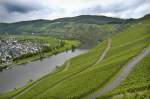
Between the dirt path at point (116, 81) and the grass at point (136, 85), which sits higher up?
the grass at point (136, 85)

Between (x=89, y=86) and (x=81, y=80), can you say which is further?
(x=81, y=80)

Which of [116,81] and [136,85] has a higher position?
Result: [136,85]

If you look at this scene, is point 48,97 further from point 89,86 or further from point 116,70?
point 116,70

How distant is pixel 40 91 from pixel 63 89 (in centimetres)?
1420

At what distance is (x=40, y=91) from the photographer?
8638 cm

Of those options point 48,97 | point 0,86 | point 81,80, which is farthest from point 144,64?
point 0,86

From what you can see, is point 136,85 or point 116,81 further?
point 116,81

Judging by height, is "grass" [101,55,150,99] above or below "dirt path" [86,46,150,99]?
above

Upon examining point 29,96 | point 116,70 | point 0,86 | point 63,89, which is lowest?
point 0,86

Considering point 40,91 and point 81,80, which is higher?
point 81,80

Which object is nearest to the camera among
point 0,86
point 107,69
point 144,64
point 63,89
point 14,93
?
point 144,64

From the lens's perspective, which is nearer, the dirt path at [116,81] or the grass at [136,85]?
the grass at [136,85]

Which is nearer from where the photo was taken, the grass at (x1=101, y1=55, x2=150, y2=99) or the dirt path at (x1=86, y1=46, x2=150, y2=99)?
the grass at (x1=101, y1=55, x2=150, y2=99)

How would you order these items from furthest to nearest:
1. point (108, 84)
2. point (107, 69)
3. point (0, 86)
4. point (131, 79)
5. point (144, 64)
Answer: point (0, 86) → point (107, 69) → point (144, 64) → point (108, 84) → point (131, 79)
